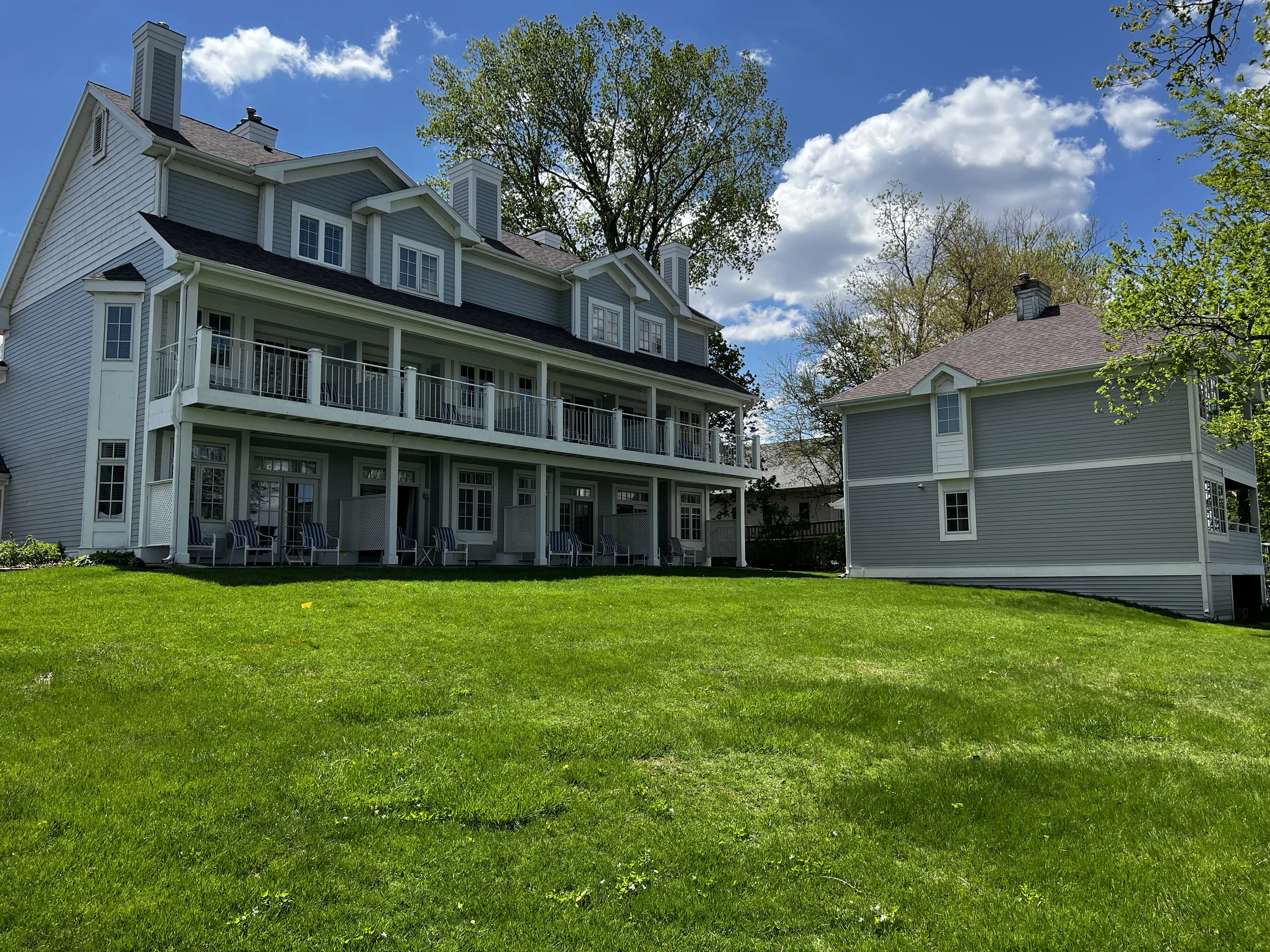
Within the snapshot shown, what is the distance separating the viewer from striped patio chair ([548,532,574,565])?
22.4 metres

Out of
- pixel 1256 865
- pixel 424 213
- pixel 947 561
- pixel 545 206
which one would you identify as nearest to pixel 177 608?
pixel 1256 865

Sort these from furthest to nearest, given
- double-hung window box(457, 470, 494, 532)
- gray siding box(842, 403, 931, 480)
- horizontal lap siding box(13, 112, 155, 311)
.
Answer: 1. gray siding box(842, 403, 931, 480)
2. double-hung window box(457, 470, 494, 532)
3. horizontal lap siding box(13, 112, 155, 311)

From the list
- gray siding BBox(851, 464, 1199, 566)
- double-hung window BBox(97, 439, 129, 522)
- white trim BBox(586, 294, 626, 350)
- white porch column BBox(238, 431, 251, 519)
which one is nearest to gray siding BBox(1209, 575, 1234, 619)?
gray siding BBox(851, 464, 1199, 566)

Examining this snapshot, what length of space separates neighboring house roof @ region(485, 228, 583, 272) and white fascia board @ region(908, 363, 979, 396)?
31.4 ft

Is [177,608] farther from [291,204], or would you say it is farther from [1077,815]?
[291,204]

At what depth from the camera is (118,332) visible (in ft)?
58.4

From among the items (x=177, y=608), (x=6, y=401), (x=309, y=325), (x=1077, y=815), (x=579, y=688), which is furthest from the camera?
(x=6, y=401)

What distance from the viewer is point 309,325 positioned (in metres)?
19.4

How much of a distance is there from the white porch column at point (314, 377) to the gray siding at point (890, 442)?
1509 cm

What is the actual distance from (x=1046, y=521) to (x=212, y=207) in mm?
19693

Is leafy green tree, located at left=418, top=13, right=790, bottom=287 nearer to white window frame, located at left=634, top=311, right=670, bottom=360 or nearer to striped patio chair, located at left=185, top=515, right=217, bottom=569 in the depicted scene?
white window frame, located at left=634, top=311, right=670, bottom=360

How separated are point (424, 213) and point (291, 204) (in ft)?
10.8

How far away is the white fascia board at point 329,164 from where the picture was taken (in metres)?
18.7

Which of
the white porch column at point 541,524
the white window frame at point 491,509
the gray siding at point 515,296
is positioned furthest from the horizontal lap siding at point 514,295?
the white porch column at point 541,524
